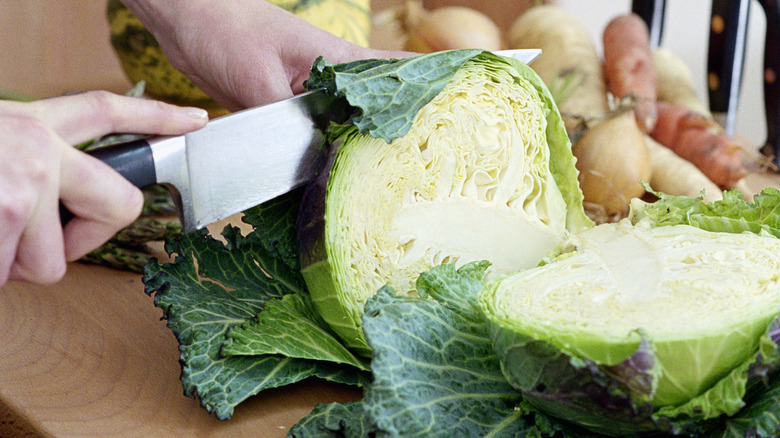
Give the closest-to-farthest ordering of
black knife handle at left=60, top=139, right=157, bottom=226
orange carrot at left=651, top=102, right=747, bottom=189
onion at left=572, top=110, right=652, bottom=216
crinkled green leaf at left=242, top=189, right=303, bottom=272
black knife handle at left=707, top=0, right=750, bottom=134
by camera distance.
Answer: black knife handle at left=60, top=139, right=157, bottom=226
crinkled green leaf at left=242, top=189, right=303, bottom=272
onion at left=572, top=110, right=652, bottom=216
orange carrot at left=651, top=102, right=747, bottom=189
black knife handle at left=707, top=0, right=750, bottom=134

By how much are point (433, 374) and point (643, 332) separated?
12.0 inches

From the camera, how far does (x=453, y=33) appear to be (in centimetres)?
257

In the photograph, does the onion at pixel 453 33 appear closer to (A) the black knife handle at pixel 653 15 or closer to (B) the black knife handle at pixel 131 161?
(A) the black knife handle at pixel 653 15

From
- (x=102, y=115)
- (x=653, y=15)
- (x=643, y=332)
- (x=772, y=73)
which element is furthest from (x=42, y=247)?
(x=653, y=15)

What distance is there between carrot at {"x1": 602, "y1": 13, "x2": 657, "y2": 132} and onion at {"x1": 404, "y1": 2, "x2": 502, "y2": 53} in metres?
0.41

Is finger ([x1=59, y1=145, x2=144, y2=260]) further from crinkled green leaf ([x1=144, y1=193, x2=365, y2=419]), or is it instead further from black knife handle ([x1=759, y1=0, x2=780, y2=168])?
black knife handle ([x1=759, y1=0, x2=780, y2=168])

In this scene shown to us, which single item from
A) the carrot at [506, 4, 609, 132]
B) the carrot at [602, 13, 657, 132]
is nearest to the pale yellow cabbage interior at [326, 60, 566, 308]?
the carrot at [506, 4, 609, 132]

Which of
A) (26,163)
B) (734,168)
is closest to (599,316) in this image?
(26,163)

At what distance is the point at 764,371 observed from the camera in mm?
881

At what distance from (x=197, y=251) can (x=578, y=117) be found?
1194 millimetres

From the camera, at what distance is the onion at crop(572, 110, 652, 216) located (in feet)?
6.53

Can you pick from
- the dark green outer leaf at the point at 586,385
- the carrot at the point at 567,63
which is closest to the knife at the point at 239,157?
the dark green outer leaf at the point at 586,385

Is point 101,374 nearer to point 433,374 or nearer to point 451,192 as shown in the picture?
point 433,374

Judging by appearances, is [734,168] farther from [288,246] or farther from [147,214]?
[147,214]
